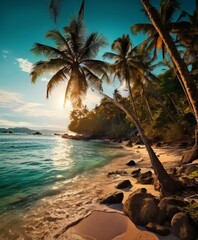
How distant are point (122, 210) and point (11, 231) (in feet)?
12.0

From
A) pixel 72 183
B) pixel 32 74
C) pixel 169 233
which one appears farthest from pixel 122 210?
pixel 32 74

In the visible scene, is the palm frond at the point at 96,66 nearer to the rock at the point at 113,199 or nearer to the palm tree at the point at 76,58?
the palm tree at the point at 76,58

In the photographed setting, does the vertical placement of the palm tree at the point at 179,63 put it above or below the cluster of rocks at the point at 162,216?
above

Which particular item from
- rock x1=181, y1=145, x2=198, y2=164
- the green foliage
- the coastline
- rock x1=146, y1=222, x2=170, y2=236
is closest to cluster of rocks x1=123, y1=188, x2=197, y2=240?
rock x1=146, y1=222, x2=170, y2=236

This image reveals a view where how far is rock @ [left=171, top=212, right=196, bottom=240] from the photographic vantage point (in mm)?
4469

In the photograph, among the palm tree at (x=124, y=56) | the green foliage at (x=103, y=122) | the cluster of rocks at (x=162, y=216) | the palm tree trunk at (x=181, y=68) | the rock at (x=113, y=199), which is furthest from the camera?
the green foliage at (x=103, y=122)

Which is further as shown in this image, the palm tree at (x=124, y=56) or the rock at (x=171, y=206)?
the palm tree at (x=124, y=56)

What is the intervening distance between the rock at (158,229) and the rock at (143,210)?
8.6 inches

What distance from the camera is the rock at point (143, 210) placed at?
17.5ft

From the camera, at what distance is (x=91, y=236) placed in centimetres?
499

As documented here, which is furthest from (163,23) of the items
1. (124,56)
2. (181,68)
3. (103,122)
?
(103,122)

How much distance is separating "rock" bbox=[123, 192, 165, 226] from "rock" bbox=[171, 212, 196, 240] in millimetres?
489

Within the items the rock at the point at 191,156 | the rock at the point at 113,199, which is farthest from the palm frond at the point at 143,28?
the rock at the point at 113,199

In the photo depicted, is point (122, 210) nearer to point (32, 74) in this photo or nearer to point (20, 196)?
point (20, 196)
